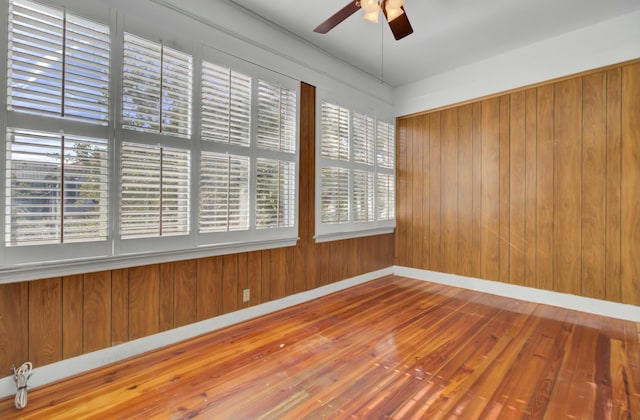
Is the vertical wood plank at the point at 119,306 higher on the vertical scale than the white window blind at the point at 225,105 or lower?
lower

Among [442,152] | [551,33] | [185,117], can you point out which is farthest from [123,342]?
[551,33]

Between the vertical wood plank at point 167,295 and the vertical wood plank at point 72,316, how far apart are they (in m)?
0.49

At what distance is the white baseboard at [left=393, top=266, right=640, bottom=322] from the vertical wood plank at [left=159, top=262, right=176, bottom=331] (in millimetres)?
3356

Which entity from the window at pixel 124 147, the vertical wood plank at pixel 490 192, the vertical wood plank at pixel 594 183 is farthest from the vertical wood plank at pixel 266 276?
the vertical wood plank at pixel 594 183

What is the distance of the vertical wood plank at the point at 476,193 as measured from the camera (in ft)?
12.8

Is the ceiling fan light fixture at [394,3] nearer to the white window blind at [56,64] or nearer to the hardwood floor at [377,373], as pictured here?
the white window blind at [56,64]

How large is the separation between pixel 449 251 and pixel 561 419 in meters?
2.69

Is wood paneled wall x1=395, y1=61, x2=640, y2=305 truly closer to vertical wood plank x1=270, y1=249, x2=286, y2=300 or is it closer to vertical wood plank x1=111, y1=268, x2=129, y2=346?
vertical wood plank x1=270, y1=249, x2=286, y2=300

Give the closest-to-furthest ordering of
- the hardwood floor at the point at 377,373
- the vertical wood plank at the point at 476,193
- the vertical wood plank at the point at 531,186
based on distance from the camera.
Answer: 1. the hardwood floor at the point at 377,373
2. the vertical wood plank at the point at 531,186
3. the vertical wood plank at the point at 476,193

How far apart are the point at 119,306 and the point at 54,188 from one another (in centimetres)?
90

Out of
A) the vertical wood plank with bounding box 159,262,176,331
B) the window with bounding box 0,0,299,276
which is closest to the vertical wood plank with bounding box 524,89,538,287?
the window with bounding box 0,0,299,276

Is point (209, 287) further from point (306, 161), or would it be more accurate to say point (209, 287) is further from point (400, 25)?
point (400, 25)

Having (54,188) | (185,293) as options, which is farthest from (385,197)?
(54,188)

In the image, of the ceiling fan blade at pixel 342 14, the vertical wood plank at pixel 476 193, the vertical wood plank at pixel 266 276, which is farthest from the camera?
the vertical wood plank at pixel 476 193
